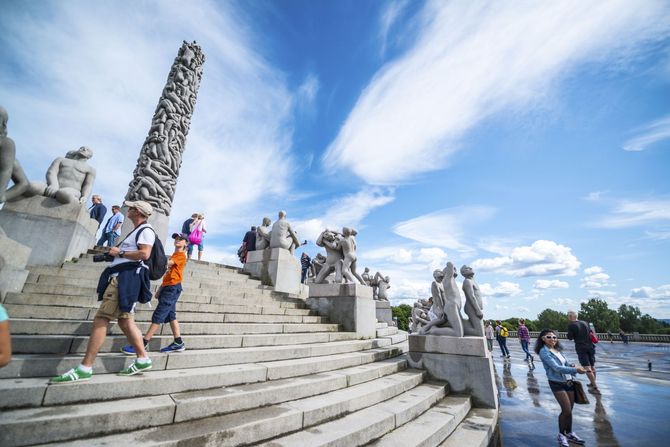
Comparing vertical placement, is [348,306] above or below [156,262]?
below

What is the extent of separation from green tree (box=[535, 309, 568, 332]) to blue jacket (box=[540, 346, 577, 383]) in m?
80.6

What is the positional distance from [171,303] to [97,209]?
736cm

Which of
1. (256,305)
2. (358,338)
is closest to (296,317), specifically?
(256,305)

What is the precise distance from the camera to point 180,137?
12.5 metres

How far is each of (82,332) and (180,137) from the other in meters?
11.1

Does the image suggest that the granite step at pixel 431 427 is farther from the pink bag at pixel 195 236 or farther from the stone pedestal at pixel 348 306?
the pink bag at pixel 195 236

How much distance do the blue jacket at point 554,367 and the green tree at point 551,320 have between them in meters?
80.6

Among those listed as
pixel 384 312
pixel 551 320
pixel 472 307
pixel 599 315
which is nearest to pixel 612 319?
pixel 599 315

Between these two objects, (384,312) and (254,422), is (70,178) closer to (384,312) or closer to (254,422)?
(254,422)

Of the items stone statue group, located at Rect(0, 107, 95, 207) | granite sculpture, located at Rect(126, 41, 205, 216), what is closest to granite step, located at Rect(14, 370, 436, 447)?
stone statue group, located at Rect(0, 107, 95, 207)

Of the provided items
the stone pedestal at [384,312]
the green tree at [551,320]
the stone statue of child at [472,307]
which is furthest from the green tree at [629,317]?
the stone statue of child at [472,307]

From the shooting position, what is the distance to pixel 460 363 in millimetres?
4980

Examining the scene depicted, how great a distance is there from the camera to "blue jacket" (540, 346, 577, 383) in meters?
3.76

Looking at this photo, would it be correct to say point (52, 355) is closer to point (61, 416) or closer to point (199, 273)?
point (61, 416)
